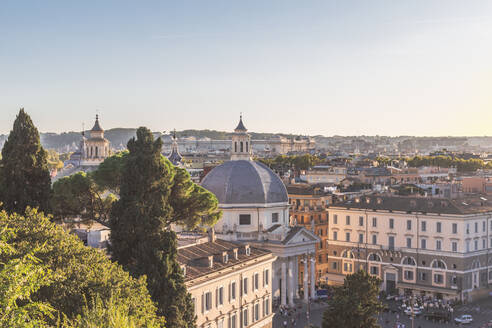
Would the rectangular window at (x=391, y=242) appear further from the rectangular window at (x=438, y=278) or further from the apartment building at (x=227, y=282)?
the apartment building at (x=227, y=282)

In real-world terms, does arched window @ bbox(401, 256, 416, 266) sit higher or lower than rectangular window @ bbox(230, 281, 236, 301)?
lower

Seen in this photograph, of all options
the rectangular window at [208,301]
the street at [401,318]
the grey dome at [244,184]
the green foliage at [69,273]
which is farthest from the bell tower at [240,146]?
the green foliage at [69,273]

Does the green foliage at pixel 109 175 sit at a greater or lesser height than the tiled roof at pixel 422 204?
greater

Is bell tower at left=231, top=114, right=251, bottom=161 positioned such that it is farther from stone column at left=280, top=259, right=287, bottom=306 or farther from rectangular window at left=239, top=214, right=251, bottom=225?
stone column at left=280, top=259, right=287, bottom=306

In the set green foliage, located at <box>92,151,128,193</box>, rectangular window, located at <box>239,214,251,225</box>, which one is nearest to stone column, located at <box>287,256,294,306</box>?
rectangular window, located at <box>239,214,251,225</box>

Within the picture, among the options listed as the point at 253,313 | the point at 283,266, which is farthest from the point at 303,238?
the point at 253,313

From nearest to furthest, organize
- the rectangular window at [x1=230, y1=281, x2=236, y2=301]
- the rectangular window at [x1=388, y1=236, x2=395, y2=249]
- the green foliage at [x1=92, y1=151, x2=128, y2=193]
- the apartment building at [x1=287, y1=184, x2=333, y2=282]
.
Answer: the green foliage at [x1=92, y1=151, x2=128, y2=193], the rectangular window at [x1=230, y1=281, x2=236, y2=301], the rectangular window at [x1=388, y1=236, x2=395, y2=249], the apartment building at [x1=287, y1=184, x2=333, y2=282]

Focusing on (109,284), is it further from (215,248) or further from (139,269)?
(215,248)
